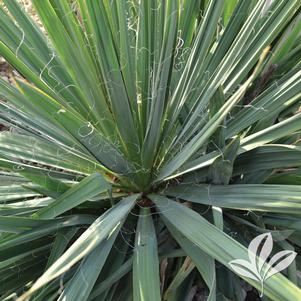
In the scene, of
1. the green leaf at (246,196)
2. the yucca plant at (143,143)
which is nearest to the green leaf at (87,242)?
the yucca plant at (143,143)

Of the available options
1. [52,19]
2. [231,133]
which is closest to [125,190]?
[231,133]

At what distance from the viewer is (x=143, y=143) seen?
114 centimetres

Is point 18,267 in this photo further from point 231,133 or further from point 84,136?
point 231,133

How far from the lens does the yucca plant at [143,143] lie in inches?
39.9

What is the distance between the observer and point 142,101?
1.21 metres

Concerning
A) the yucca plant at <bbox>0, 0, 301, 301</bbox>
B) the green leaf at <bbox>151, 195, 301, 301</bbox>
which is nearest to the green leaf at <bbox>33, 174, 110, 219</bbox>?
the yucca plant at <bbox>0, 0, 301, 301</bbox>

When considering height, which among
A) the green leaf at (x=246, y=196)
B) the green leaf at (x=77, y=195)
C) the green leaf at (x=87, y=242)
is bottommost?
the green leaf at (x=87, y=242)

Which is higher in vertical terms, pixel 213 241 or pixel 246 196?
pixel 246 196

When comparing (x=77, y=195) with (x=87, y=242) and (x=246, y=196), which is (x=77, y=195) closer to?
(x=87, y=242)

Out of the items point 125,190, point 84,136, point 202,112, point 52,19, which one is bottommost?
point 125,190

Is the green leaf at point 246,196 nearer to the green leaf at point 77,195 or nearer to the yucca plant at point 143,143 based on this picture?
the yucca plant at point 143,143

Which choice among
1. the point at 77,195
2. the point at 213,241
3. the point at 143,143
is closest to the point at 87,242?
the point at 77,195

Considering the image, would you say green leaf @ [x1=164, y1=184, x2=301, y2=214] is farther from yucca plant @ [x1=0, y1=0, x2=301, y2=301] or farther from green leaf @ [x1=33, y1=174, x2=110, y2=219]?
green leaf @ [x1=33, y1=174, x2=110, y2=219]

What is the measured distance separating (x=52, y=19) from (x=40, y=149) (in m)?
0.35
